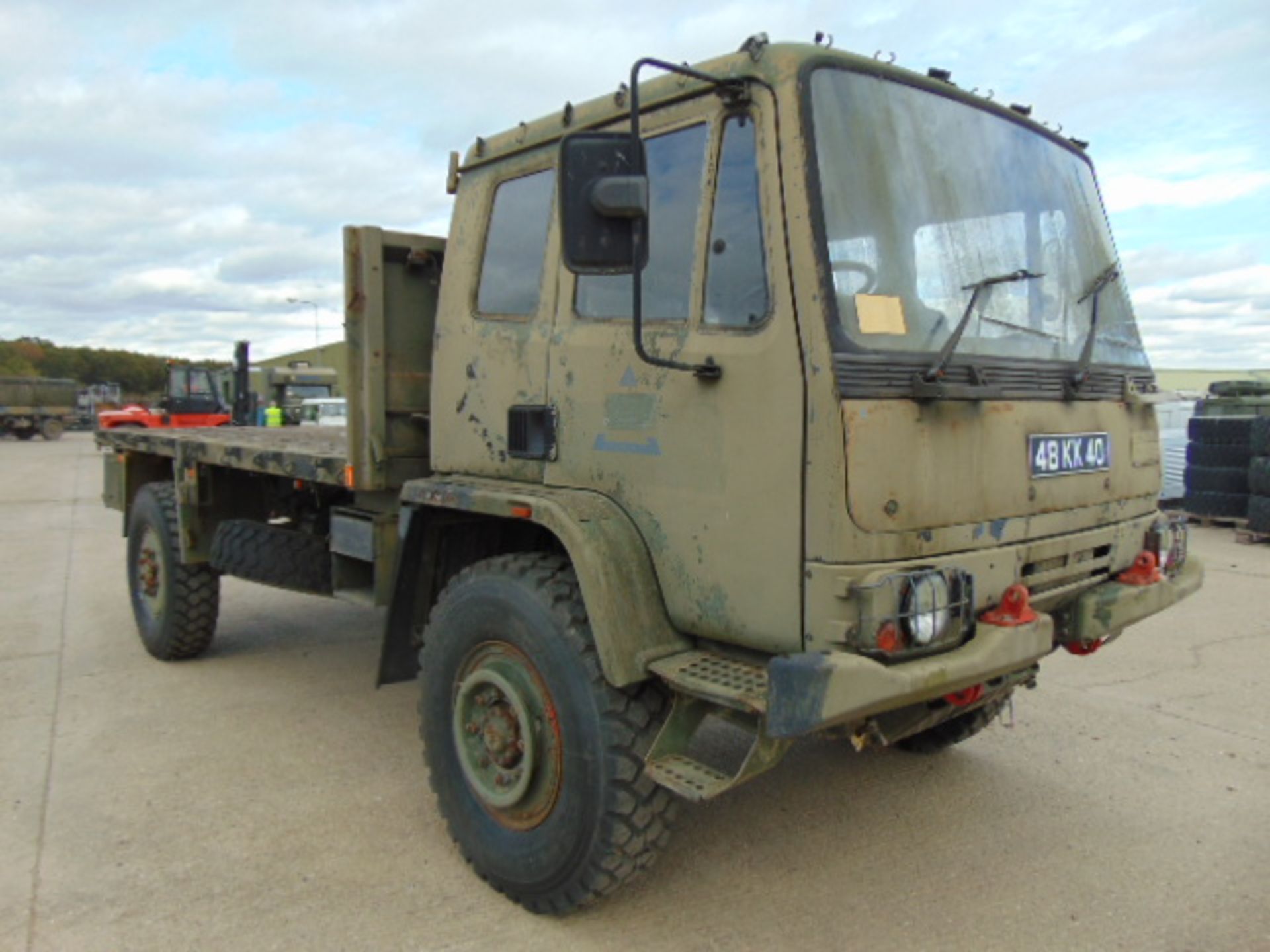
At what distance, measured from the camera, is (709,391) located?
2.96 metres

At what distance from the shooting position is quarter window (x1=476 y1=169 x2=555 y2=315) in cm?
364

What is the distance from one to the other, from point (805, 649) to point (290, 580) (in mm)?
3385

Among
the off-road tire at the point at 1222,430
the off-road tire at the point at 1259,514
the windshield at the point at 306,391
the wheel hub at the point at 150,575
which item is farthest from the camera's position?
the windshield at the point at 306,391

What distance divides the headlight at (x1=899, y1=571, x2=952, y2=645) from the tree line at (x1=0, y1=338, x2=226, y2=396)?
254 feet

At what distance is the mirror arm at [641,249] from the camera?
273cm

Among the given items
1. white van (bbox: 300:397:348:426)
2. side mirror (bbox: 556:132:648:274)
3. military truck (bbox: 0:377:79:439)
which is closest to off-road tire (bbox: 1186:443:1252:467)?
side mirror (bbox: 556:132:648:274)

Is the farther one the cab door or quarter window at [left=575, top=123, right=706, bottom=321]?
quarter window at [left=575, top=123, right=706, bottom=321]

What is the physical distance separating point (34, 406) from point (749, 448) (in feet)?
144

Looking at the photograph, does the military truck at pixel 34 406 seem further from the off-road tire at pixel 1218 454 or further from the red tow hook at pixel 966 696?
the red tow hook at pixel 966 696

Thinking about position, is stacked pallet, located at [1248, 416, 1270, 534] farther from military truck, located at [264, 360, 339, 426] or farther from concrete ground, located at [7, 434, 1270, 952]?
military truck, located at [264, 360, 339, 426]

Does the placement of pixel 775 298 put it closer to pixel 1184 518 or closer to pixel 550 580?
pixel 550 580

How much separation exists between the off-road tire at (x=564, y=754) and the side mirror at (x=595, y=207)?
1.05m

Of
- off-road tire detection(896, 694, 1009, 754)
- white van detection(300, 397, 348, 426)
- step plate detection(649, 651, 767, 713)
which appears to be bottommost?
off-road tire detection(896, 694, 1009, 754)

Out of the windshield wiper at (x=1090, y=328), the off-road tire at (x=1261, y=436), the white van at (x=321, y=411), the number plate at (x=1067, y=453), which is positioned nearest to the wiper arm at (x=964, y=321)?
the windshield wiper at (x=1090, y=328)
